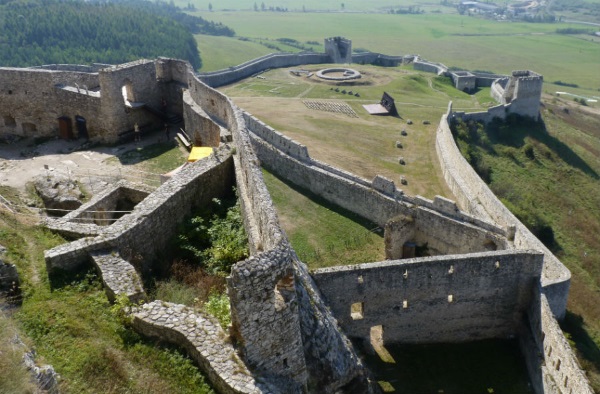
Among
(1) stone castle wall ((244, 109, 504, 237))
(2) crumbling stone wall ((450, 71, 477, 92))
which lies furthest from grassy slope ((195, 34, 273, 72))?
(1) stone castle wall ((244, 109, 504, 237))

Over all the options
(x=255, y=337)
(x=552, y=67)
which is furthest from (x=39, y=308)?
(x=552, y=67)

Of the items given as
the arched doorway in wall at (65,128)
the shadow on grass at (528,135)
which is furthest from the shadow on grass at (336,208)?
the shadow on grass at (528,135)

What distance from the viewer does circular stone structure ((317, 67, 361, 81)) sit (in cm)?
5347

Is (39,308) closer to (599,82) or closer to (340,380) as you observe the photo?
(340,380)

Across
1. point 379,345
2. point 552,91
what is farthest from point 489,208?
point 552,91

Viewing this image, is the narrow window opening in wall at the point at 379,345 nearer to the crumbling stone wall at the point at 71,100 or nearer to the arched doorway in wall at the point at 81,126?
the crumbling stone wall at the point at 71,100

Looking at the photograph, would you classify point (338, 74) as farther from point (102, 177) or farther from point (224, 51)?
point (224, 51)

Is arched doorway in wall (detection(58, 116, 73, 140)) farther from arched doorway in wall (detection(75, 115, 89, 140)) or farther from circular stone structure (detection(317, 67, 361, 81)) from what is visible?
circular stone structure (detection(317, 67, 361, 81))

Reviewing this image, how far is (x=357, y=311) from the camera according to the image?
19438 millimetres

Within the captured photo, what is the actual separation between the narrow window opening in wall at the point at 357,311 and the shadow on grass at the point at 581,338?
28.2 feet

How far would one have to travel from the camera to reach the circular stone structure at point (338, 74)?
53.5 meters

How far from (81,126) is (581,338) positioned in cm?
2612

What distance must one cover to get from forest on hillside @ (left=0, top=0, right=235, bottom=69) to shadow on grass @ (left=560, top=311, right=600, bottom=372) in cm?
7298

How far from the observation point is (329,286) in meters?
17.9
